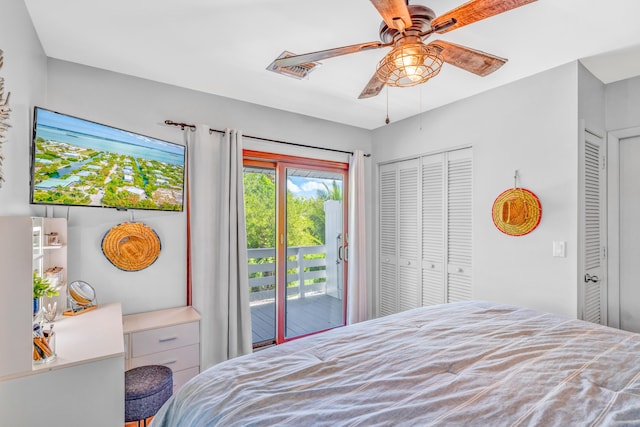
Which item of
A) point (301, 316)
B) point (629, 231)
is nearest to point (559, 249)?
point (629, 231)

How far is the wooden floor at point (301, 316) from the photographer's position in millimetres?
3289

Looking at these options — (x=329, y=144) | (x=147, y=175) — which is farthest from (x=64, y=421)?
(x=329, y=144)

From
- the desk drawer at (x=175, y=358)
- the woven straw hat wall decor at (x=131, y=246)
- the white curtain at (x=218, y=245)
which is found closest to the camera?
the desk drawer at (x=175, y=358)

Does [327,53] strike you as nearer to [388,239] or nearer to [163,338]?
[163,338]

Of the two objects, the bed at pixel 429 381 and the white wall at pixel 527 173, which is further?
the white wall at pixel 527 173

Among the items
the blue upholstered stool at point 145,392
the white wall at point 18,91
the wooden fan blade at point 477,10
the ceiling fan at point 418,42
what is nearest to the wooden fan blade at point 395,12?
the ceiling fan at point 418,42

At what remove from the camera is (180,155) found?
8.61 feet

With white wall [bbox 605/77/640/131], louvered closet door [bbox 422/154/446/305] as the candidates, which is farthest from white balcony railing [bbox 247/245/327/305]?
white wall [bbox 605/77/640/131]

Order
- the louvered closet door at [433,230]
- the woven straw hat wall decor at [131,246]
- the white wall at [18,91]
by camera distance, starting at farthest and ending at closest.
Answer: the louvered closet door at [433,230] → the woven straw hat wall decor at [131,246] → the white wall at [18,91]

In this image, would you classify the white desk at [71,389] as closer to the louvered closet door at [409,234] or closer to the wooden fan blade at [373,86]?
the wooden fan blade at [373,86]

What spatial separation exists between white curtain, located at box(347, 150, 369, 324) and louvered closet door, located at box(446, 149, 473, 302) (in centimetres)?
99

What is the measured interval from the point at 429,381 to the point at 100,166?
2335 mm

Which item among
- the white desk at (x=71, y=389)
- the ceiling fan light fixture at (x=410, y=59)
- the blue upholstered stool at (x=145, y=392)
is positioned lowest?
the blue upholstered stool at (x=145, y=392)

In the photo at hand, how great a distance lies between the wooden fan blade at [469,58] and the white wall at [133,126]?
78.9 inches
